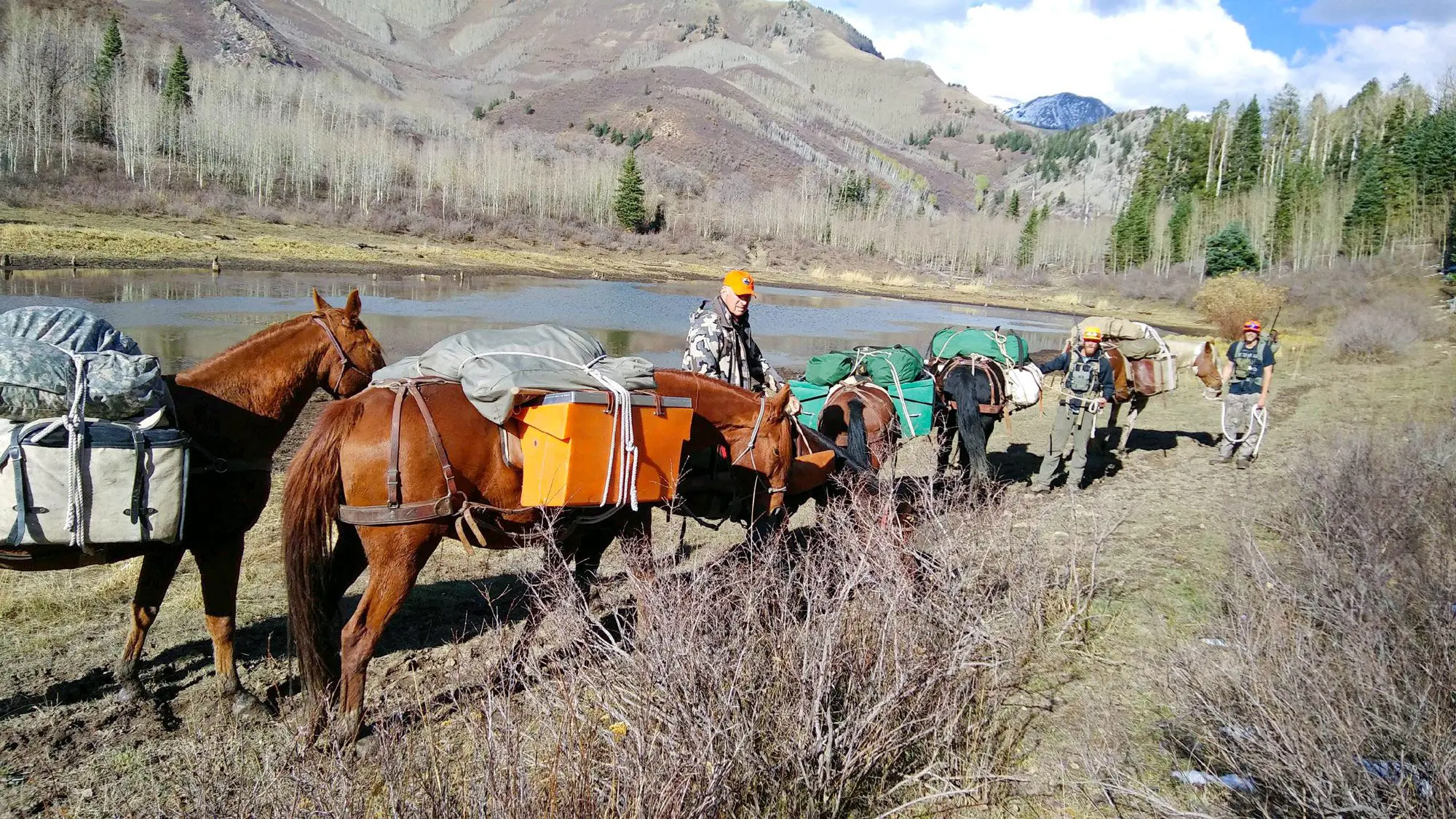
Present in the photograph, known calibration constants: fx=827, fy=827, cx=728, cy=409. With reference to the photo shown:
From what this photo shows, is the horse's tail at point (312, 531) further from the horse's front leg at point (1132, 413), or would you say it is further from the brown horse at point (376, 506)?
the horse's front leg at point (1132, 413)

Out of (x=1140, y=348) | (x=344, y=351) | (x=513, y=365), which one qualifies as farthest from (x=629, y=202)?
(x=513, y=365)

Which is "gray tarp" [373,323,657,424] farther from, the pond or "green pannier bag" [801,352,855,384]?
the pond

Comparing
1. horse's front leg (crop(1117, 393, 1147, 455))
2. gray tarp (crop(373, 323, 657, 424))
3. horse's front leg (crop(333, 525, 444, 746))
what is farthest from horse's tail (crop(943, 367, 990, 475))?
horse's front leg (crop(333, 525, 444, 746))

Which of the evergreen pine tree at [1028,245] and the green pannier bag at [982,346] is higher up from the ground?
the evergreen pine tree at [1028,245]

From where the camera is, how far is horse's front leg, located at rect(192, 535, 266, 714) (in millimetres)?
4348

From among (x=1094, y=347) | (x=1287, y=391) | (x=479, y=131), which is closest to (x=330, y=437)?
(x=1094, y=347)

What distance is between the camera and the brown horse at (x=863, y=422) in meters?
6.62

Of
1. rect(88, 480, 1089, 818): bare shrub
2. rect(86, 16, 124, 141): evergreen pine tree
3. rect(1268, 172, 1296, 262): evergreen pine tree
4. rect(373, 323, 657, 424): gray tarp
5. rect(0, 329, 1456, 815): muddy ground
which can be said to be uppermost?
rect(86, 16, 124, 141): evergreen pine tree

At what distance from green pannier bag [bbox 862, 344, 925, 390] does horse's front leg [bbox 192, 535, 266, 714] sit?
5.46 m

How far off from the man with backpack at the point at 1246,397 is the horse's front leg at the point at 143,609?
1176cm

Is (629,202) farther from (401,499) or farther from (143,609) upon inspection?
(401,499)

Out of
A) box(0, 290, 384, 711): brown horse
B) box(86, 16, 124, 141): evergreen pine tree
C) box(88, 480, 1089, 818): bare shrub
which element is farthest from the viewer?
box(86, 16, 124, 141): evergreen pine tree

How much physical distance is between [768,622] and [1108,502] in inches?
262

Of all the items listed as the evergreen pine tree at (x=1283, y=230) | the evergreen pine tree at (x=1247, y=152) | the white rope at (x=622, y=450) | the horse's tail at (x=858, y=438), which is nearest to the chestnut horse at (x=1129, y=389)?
the horse's tail at (x=858, y=438)
